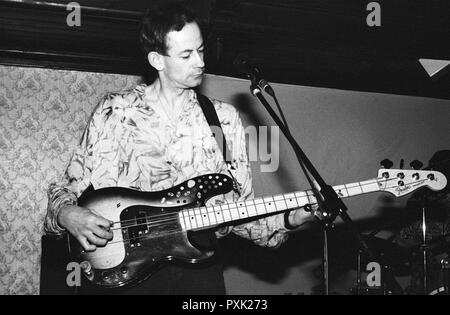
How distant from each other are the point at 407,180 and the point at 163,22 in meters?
1.44

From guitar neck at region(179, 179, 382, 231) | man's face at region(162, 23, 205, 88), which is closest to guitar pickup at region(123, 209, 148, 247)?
guitar neck at region(179, 179, 382, 231)

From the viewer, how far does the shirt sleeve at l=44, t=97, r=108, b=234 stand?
1.97 m

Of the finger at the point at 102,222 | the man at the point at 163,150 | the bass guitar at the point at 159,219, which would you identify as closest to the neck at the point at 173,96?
the man at the point at 163,150

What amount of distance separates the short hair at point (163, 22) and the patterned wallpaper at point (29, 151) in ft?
8.79

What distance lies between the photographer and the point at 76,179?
206 cm

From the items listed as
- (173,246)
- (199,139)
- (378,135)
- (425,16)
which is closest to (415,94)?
(378,135)

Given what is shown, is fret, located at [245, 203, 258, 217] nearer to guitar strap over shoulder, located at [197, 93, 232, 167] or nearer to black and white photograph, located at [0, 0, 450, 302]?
black and white photograph, located at [0, 0, 450, 302]

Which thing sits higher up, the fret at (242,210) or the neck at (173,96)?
the neck at (173,96)

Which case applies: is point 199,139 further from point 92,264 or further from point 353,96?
point 353,96

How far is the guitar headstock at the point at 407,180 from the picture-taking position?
7.06ft

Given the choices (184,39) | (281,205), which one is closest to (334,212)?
(281,205)

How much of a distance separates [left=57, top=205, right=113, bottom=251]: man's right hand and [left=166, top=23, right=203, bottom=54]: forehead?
924 millimetres

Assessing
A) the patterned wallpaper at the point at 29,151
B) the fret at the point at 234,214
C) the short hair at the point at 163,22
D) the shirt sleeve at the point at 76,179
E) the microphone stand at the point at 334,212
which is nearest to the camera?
the microphone stand at the point at 334,212

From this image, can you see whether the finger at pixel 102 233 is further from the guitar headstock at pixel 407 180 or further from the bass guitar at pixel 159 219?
the guitar headstock at pixel 407 180
